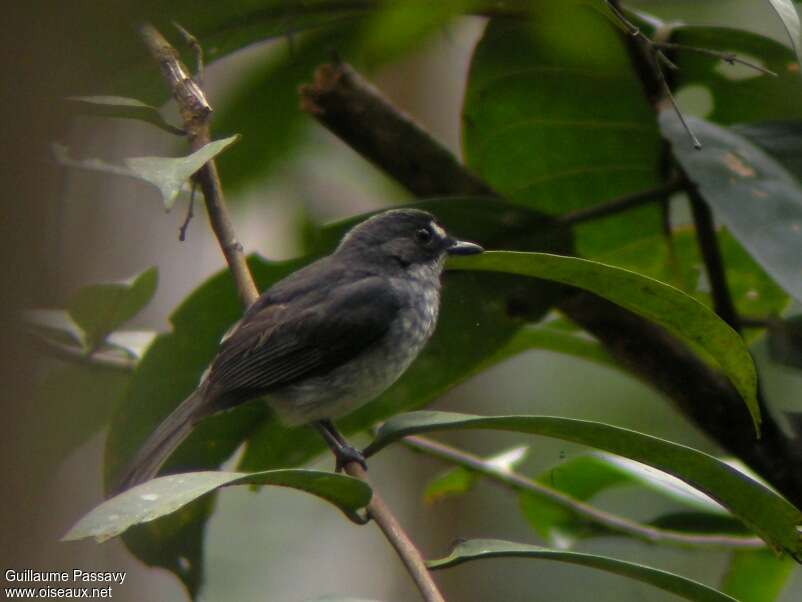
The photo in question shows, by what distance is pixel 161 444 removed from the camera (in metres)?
2.31

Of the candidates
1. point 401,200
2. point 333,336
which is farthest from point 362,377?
point 401,200

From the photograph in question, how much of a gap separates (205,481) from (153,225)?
328 cm

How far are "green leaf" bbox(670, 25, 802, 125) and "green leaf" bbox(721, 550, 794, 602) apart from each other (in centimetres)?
113

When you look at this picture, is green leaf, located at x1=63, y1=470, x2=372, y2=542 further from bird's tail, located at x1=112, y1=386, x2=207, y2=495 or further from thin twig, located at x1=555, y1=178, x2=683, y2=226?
thin twig, located at x1=555, y1=178, x2=683, y2=226

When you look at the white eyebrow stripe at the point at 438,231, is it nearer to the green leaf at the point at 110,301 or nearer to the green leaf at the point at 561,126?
the green leaf at the point at 561,126

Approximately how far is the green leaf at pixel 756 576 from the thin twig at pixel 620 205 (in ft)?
3.19

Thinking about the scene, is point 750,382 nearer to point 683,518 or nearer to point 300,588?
point 683,518

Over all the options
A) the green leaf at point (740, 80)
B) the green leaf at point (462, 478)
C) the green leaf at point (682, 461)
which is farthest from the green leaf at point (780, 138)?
the green leaf at point (462, 478)

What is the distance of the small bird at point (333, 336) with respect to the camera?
242 centimetres

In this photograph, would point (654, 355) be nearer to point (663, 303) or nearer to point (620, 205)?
point (620, 205)

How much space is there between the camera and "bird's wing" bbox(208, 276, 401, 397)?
2494 mm

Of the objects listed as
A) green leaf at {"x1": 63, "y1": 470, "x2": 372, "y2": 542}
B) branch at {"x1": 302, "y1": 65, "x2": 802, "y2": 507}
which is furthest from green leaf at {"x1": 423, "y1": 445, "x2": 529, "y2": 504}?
green leaf at {"x1": 63, "y1": 470, "x2": 372, "y2": 542}

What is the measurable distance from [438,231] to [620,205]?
18.6 inches

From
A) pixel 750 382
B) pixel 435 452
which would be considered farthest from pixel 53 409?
pixel 750 382
